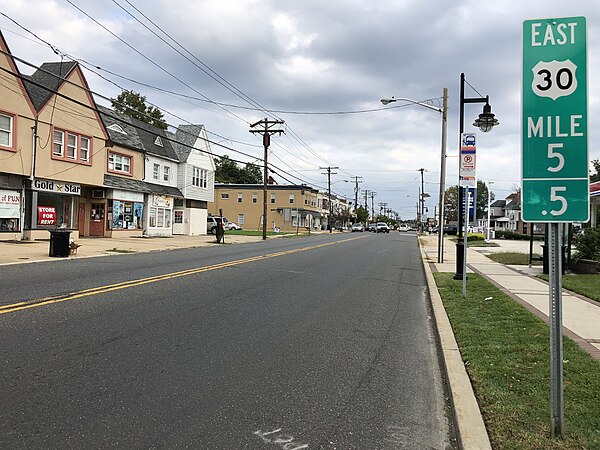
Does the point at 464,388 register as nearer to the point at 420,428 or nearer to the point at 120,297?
the point at 420,428

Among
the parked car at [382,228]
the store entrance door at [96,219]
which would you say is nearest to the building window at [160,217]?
the store entrance door at [96,219]

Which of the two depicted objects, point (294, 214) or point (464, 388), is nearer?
point (464, 388)

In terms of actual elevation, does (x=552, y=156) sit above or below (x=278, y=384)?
above

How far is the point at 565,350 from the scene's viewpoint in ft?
20.0

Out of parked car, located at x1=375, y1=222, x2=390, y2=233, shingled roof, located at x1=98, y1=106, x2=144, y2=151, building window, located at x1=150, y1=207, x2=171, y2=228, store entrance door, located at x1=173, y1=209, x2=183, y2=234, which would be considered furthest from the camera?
parked car, located at x1=375, y1=222, x2=390, y2=233

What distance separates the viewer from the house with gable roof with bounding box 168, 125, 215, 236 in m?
40.9

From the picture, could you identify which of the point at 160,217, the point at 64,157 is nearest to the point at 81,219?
the point at 64,157

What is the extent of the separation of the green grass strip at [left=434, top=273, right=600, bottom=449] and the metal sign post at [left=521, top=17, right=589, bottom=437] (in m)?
0.24

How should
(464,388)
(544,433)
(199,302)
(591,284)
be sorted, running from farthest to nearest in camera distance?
(591,284)
(199,302)
(464,388)
(544,433)

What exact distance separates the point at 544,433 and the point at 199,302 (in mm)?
6635

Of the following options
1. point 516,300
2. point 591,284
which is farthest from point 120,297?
point 591,284

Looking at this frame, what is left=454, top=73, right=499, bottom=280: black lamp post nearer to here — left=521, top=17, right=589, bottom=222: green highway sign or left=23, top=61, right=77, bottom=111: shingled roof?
left=521, top=17, right=589, bottom=222: green highway sign

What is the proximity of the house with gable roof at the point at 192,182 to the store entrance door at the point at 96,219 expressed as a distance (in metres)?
8.74

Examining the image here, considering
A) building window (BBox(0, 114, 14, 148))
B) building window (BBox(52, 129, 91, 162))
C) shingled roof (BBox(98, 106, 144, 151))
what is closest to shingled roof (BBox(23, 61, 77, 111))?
building window (BBox(52, 129, 91, 162))
